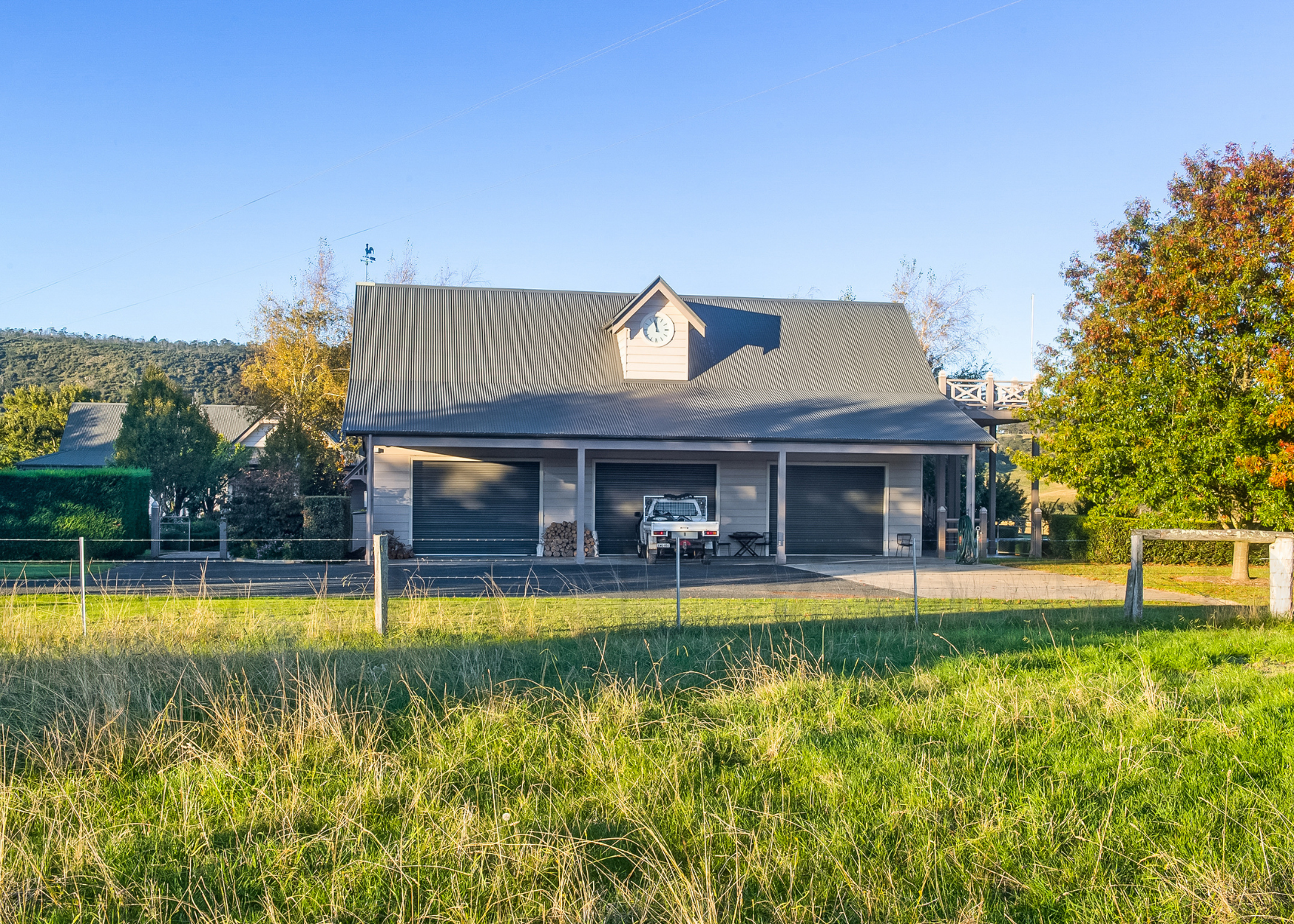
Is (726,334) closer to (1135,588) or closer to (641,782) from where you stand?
(1135,588)

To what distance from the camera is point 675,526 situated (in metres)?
20.6

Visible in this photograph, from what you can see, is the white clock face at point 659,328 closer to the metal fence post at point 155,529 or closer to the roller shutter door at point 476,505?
the roller shutter door at point 476,505

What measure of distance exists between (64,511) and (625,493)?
42.6 ft

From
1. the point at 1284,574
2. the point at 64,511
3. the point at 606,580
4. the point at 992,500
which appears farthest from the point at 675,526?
the point at 64,511

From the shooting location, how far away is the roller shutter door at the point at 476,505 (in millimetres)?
23203

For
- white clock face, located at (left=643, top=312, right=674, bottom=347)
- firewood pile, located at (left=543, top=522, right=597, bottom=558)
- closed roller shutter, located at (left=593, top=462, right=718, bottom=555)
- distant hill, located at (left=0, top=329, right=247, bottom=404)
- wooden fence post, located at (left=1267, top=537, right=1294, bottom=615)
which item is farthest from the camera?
distant hill, located at (left=0, top=329, right=247, bottom=404)

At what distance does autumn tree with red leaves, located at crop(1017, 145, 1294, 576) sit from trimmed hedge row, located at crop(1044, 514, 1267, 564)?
3.43 m

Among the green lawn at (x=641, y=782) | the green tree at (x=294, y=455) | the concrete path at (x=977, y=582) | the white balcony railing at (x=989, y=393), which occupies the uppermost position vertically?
the white balcony railing at (x=989, y=393)

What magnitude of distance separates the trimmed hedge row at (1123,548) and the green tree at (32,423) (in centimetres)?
4934

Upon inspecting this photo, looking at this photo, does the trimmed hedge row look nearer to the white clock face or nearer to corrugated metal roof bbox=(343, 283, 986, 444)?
corrugated metal roof bbox=(343, 283, 986, 444)

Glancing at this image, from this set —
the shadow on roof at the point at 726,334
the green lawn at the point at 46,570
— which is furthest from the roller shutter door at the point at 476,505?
the green lawn at the point at 46,570

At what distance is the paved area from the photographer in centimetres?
1432

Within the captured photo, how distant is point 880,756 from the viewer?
5.38 m

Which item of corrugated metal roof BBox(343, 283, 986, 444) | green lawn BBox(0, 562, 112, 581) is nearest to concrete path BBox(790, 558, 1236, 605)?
corrugated metal roof BBox(343, 283, 986, 444)
